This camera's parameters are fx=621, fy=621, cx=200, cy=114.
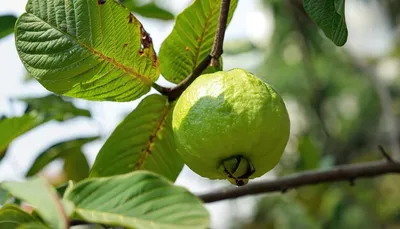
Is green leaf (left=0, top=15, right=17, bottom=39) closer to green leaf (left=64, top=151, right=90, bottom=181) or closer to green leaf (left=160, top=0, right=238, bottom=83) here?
green leaf (left=160, top=0, right=238, bottom=83)

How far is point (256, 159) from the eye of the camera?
87cm

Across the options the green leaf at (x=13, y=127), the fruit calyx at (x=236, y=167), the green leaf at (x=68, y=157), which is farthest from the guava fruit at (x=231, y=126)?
the green leaf at (x=68, y=157)

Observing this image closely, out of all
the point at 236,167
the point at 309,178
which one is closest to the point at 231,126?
the point at 236,167

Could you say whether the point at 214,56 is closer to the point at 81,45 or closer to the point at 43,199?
the point at 81,45

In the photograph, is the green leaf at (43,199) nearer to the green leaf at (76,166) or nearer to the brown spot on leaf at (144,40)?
the brown spot on leaf at (144,40)

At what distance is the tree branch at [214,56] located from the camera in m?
0.96

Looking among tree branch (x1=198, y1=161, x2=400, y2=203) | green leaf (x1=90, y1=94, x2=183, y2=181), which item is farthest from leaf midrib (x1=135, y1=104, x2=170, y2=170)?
tree branch (x1=198, y1=161, x2=400, y2=203)

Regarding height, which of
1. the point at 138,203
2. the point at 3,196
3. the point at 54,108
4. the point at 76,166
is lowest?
the point at 76,166

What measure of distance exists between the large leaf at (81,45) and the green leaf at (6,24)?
1.22 ft

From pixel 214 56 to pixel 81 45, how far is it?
0.21 m

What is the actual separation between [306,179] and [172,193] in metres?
0.80

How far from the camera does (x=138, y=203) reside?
0.68 meters

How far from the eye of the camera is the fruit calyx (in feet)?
2.80

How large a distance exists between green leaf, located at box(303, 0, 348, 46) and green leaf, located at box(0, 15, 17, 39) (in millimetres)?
666
